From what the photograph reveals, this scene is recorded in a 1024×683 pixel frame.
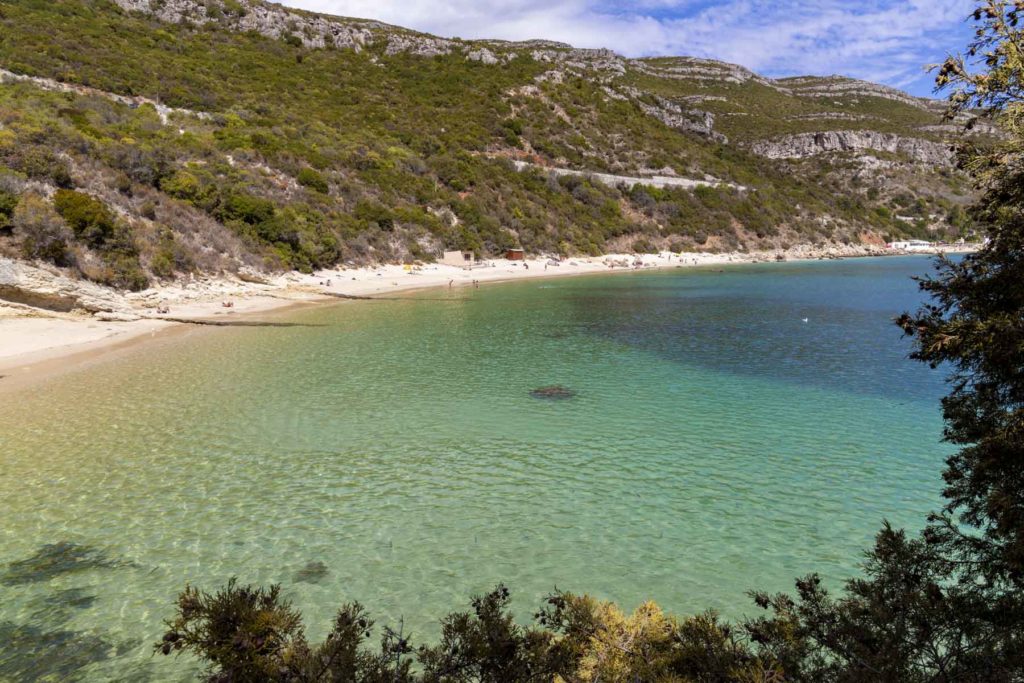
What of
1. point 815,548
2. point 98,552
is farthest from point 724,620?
point 98,552

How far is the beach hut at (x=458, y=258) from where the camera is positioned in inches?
2295

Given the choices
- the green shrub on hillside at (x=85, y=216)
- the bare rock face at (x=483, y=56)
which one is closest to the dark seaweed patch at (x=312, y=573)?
the green shrub on hillside at (x=85, y=216)

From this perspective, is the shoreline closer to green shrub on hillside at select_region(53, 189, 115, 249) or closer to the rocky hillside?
the rocky hillside

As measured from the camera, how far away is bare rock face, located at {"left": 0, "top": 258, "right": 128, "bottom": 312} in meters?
22.0

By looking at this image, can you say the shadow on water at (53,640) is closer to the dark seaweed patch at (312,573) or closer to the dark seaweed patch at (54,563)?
the dark seaweed patch at (54,563)

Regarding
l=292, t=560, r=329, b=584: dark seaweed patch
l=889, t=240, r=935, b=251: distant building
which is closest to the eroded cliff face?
l=889, t=240, r=935, b=251: distant building

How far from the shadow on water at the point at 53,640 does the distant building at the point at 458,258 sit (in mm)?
51548

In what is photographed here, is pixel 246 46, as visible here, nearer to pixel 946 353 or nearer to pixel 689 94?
pixel 946 353

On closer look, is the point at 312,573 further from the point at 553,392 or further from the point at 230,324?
the point at 230,324

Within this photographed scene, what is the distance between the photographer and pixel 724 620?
6.74 meters

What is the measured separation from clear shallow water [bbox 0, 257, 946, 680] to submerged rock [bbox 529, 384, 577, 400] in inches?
16.1

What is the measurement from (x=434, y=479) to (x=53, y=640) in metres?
5.94

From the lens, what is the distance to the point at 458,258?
5881 cm

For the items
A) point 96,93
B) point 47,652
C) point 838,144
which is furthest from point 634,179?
point 47,652
